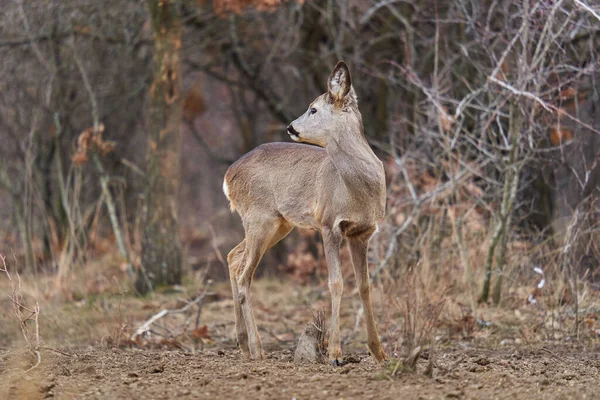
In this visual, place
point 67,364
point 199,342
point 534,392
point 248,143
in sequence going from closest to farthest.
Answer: point 534,392
point 67,364
point 199,342
point 248,143

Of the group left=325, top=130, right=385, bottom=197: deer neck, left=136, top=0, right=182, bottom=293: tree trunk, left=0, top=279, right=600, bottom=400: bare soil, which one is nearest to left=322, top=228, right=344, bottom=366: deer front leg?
left=0, top=279, right=600, bottom=400: bare soil

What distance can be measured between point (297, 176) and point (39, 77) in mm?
8857

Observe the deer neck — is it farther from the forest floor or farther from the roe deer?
the forest floor

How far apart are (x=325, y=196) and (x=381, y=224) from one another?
166 inches

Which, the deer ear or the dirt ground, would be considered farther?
the deer ear

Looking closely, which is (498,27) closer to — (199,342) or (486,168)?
(486,168)

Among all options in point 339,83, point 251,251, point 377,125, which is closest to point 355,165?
point 339,83


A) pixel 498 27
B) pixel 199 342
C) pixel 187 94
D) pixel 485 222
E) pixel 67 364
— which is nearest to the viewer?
pixel 67 364

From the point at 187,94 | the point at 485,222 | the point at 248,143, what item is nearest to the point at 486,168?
the point at 485,222

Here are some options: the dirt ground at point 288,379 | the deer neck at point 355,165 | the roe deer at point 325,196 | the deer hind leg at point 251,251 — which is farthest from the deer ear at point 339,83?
the dirt ground at point 288,379

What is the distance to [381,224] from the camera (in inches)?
423

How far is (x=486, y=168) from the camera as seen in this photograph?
10125mm

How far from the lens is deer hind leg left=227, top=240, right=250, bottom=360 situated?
6.98 meters

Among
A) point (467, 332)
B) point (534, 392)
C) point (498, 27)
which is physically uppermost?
point (498, 27)
